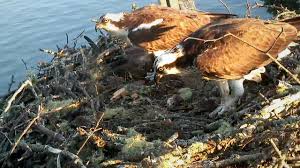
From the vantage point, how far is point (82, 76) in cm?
593

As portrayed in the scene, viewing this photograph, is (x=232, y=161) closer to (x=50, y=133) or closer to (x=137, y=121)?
(x=137, y=121)

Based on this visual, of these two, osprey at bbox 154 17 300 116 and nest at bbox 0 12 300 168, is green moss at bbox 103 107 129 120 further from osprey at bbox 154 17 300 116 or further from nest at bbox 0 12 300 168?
osprey at bbox 154 17 300 116

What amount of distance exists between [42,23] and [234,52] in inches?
431

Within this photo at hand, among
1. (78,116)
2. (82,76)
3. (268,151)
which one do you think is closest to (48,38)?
(82,76)

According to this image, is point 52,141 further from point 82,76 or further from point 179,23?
point 179,23

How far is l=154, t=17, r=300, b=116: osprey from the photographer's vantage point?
4.65m

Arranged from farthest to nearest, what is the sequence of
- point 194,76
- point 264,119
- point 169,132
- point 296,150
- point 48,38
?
point 48,38 → point 194,76 → point 169,132 → point 264,119 → point 296,150

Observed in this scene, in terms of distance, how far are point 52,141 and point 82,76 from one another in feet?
4.55

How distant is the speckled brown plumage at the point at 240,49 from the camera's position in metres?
4.64

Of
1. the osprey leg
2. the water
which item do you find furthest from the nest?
the water

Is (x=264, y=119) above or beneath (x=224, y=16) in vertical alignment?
beneath

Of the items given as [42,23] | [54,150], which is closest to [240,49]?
[54,150]

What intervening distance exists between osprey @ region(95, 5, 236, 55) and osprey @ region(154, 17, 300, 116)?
0.91 m

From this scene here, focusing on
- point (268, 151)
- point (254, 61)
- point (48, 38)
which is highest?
point (254, 61)
